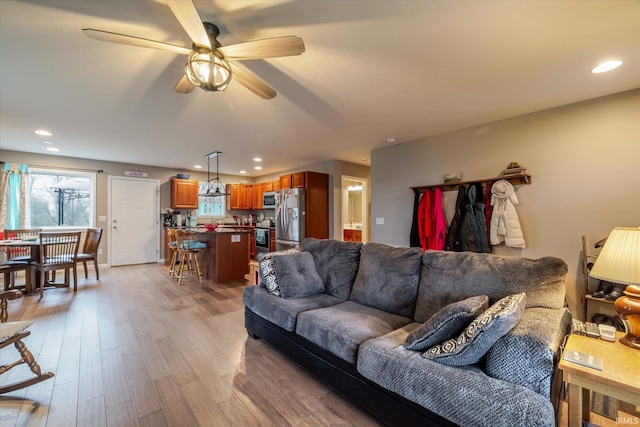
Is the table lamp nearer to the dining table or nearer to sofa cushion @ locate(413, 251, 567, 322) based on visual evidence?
sofa cushion @ locate(413, 251, 567, 322)

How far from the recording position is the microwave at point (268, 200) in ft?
23.5

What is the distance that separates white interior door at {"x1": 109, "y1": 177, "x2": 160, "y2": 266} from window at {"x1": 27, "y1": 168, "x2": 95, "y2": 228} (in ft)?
1.49

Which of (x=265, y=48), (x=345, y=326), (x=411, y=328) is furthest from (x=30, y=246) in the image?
(x=411, y=328)

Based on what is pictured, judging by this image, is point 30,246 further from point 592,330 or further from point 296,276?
point 592,330

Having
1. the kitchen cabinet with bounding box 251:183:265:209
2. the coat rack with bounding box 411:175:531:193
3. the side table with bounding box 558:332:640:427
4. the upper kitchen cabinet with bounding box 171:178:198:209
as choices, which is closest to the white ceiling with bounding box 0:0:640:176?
the coat rack with bounding box 411:175:531:193

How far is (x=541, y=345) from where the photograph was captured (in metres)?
1.16

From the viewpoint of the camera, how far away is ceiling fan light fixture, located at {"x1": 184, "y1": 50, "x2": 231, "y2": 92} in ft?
5.41

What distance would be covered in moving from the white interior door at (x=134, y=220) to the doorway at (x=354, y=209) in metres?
4.91

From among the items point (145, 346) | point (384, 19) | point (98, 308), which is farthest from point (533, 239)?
point (98, 308)

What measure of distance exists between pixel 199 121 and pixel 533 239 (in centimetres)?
447

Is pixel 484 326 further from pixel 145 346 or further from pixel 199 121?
pixel 199 121

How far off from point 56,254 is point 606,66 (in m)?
7.16

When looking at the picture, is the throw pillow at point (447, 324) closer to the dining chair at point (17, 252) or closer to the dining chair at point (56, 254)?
the dining chair at point (56, 254)

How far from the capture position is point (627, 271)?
133cm
